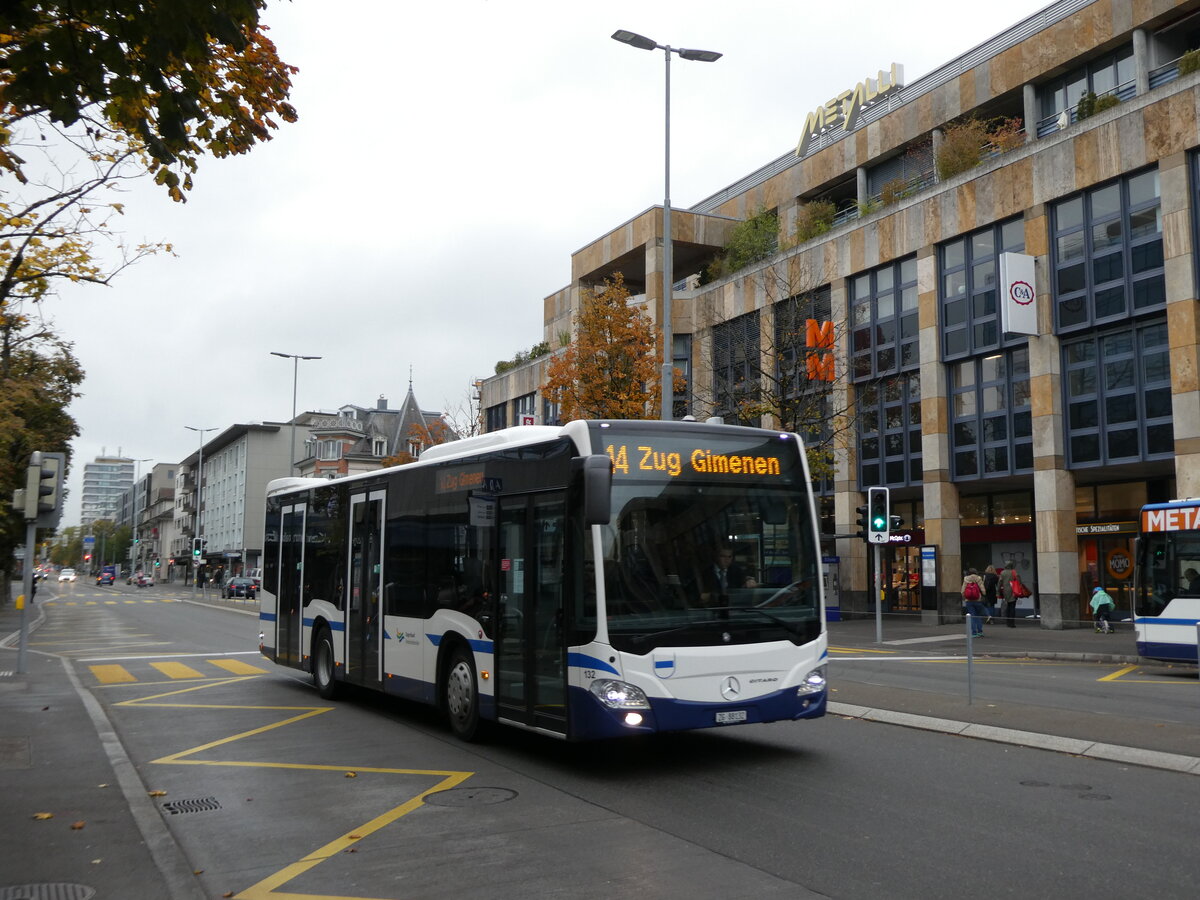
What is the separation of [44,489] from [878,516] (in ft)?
56.2

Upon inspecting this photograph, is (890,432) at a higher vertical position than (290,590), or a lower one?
higher

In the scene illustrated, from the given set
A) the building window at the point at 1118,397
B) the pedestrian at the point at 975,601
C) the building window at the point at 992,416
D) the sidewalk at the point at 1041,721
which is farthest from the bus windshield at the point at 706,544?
the building window at the point at 992,416

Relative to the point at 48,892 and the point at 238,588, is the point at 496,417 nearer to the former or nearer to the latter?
the point at 238,588

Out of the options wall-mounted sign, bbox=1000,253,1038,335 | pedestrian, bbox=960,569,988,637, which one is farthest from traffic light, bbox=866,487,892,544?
wall-mounted sign, bbox=1000,253,1038,335

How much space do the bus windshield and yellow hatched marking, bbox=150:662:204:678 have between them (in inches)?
465

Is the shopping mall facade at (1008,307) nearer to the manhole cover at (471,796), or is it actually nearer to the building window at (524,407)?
the building window at (524,407)

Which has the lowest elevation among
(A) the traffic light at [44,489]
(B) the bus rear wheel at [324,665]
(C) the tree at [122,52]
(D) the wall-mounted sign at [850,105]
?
(B) the bus rear wheel at [324,665]

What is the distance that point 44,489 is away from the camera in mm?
16781

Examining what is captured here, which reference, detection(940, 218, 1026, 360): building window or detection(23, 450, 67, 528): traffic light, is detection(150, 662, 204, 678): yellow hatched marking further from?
detection(940, 218, 1026, 360): building window

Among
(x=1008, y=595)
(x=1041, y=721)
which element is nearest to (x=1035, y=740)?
(x=1041, y=721)

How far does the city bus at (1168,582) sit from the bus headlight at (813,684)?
12021 millimetres

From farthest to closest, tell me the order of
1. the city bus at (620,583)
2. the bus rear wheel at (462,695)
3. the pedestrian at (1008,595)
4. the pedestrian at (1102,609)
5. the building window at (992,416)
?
the building window at (992,416) < the pedestrian at (1008,595) < the pedestrian at (1102,609) < the bus rear wheel at (462,695) < the city bus at (620,583)

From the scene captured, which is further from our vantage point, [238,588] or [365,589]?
[238,588]

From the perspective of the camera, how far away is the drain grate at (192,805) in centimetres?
777
